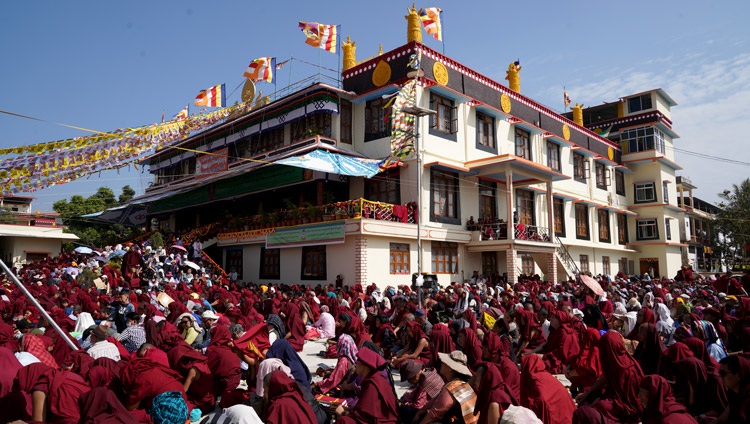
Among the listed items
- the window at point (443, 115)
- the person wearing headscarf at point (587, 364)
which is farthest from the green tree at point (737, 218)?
the person wearing headscarf at point (587, 364)

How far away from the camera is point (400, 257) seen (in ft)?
66.4

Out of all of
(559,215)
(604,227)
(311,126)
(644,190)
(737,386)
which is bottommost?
(737,386)

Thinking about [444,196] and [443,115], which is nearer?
[444,196]

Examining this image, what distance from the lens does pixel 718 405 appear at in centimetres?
517

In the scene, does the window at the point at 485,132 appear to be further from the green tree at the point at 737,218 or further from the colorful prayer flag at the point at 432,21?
the green tree at the point at 737,218

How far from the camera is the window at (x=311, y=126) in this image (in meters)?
22.7

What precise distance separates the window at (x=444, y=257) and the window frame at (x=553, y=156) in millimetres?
10080

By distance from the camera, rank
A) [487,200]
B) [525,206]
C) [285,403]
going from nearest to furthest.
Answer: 1. [285,403]
2. [487,200]
3. [525,206]

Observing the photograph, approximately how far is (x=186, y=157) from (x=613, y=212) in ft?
92.2

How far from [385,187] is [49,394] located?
1761 centimetres

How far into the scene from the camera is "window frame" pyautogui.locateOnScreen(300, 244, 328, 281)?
20.3m

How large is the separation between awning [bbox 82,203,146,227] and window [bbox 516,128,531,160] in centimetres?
2434

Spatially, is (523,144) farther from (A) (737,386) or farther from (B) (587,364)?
(A) (737,386)

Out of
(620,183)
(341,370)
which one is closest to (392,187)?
(341,370)
